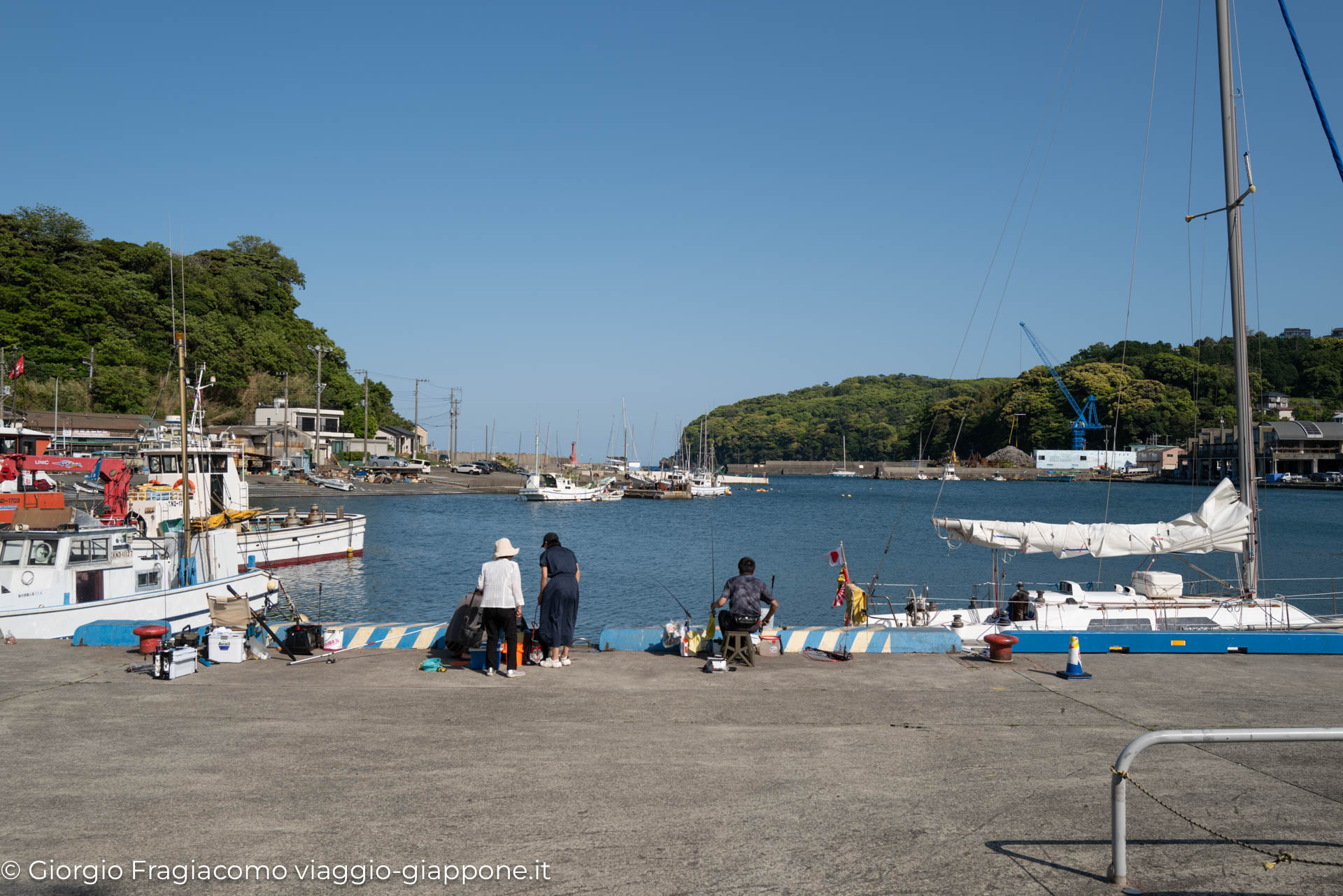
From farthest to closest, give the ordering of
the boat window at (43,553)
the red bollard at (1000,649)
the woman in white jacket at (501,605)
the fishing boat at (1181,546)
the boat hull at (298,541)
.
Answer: the boat hull at (298,541) < the fishing boat at (1181,546) < the boat window at (43,553) < the red bollard at (1000,649) < the woman in white jacket at (501,605)

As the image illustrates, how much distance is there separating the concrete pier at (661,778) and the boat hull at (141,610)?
20.0 ft

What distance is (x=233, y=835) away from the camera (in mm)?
5855

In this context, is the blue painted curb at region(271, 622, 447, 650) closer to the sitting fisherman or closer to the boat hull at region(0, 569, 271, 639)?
the boat hull at region(0, 569, 271, 639)

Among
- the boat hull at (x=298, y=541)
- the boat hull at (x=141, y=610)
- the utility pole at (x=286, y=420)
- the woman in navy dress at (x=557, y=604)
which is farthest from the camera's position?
the utility pole at (x=286, y=420)

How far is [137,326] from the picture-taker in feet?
311

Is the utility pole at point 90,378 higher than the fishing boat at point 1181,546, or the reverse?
the utility pole at point 90,378

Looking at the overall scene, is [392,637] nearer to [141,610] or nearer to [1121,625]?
[141,610]

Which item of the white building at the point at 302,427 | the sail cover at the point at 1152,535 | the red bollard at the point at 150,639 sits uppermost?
the white building at the point at 302,427

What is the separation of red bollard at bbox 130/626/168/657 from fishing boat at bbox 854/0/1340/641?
12928 mm

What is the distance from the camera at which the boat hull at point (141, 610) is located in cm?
1595

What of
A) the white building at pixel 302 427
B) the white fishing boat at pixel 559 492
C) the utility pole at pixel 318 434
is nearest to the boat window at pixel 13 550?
the white building at pixel 302 427

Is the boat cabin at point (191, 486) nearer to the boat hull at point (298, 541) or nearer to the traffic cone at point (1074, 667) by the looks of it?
the boat hull at point (298, 541)

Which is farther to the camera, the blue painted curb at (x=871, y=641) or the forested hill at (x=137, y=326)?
the forested hill at (x=137, y=326)

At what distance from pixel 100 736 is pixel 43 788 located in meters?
1.43
